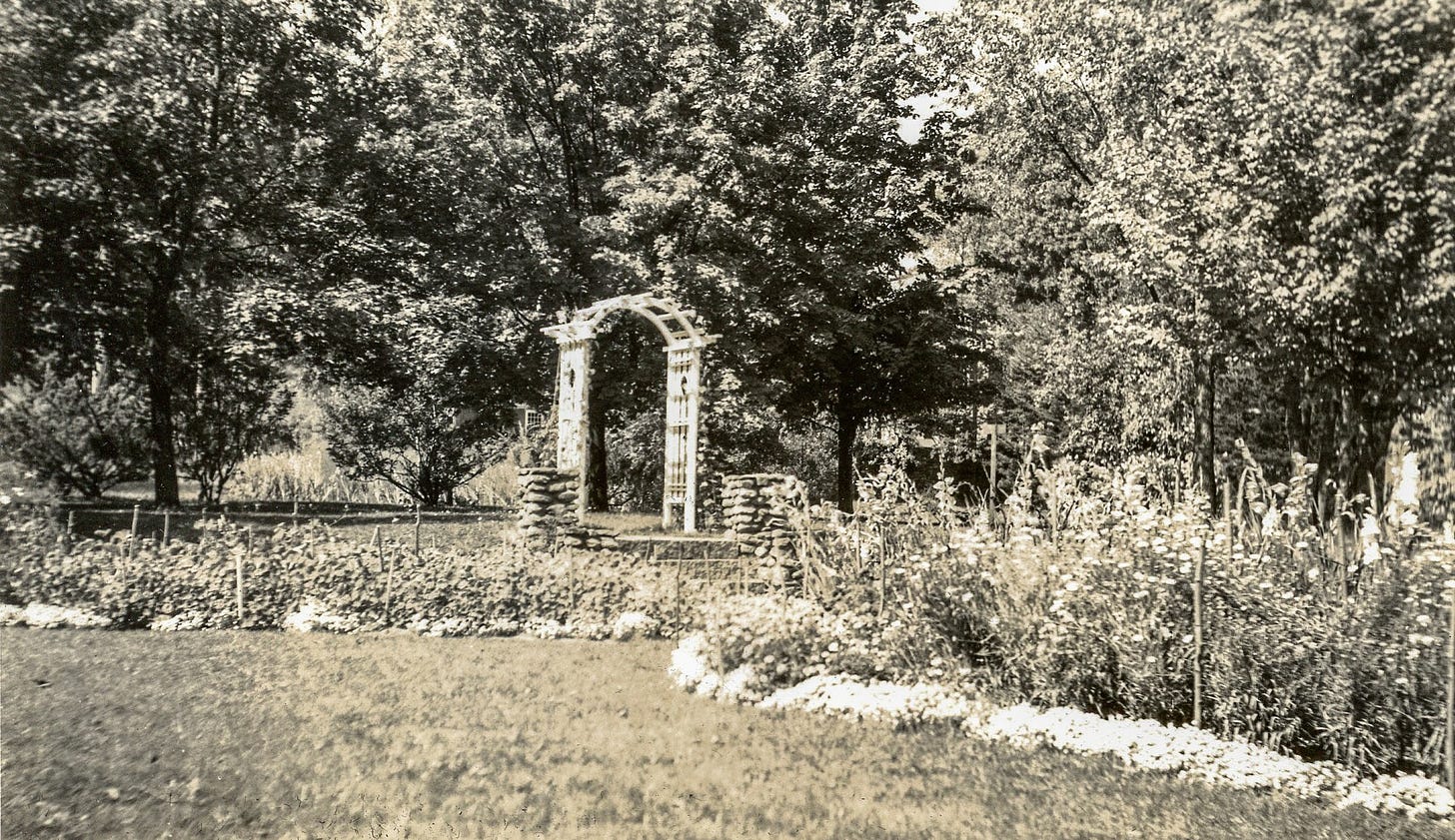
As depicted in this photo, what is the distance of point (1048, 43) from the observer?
18.3 m

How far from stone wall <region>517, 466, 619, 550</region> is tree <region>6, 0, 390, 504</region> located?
9.82 m

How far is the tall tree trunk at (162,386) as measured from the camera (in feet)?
59.3

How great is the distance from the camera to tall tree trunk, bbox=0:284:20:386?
53.1 ft

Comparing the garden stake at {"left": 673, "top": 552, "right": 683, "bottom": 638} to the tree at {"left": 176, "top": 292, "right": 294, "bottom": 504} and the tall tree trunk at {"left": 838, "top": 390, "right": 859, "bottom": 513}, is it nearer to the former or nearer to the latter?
the tree at {"left": 176, "top": 292, "right": 294, "bottom": 504}

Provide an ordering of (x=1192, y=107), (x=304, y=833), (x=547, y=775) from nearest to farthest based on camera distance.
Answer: (x=304, y=833), (x=547, y=775), (x=1192, y=107)

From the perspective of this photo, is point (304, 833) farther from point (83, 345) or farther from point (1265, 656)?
point (83, 345)

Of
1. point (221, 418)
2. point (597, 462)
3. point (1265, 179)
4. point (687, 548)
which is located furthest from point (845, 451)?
point (687, 548)

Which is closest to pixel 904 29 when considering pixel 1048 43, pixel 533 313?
pixel 1048 43

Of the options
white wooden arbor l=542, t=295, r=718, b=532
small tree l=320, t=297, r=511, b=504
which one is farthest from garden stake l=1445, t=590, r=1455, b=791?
small tree l=320, t=297, r=511, b=504

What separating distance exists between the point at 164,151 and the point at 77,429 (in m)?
4.89

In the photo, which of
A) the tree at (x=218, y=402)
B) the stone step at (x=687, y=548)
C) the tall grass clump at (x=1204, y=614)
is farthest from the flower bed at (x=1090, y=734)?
the tree at (x=218, y=402)

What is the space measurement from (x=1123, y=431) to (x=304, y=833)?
2038cm

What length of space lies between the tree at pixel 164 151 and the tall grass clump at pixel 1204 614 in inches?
599

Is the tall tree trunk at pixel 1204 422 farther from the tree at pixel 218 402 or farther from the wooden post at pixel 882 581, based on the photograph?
the tree at pixel 218 402
